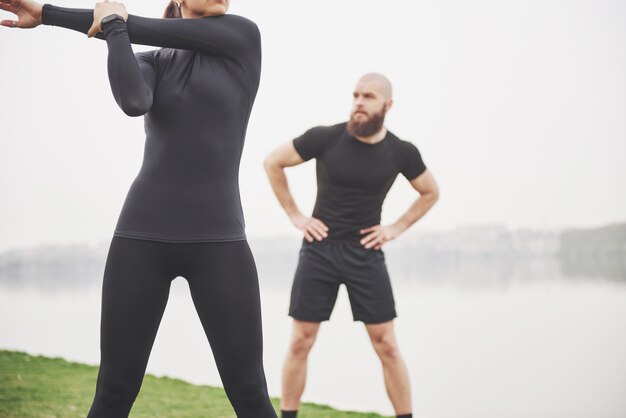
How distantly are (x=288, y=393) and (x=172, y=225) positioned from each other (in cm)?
196

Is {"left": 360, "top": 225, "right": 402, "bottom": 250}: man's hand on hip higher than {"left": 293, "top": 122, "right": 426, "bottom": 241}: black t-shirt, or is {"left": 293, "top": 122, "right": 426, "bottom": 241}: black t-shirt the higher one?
{"left": 293, "top": 122, "right": 426, "bottom": 241}: black t-shirt

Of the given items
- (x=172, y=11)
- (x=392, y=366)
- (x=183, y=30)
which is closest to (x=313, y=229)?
(x=392, y=366)

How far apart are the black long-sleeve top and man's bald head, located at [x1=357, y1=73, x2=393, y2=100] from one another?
170 cm

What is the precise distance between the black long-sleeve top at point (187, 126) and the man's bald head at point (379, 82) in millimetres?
1703

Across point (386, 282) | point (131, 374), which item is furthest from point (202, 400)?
point (131, 374)

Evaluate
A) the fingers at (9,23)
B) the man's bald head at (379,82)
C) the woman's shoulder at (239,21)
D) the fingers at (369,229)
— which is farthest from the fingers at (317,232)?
the fingers at (9,23)

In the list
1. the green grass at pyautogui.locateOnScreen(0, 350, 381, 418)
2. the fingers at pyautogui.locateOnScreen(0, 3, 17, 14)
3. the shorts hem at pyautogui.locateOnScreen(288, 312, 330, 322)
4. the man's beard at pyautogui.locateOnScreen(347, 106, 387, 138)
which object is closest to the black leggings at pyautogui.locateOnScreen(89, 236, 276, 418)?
the fingers at pyautogui.locateOnScreen(0, 3, 17, 14)

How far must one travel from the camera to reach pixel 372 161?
3562 millimetres

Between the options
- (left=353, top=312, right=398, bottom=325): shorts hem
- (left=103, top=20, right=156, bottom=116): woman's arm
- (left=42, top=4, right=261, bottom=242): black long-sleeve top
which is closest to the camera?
(left=103, top=20, right=156, bottom=116): woman's arm

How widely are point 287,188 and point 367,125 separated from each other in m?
0.60

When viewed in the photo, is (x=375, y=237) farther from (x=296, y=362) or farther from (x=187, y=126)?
(x=187, y=126)

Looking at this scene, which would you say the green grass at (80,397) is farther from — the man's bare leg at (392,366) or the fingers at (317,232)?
the fingers at (317,232)

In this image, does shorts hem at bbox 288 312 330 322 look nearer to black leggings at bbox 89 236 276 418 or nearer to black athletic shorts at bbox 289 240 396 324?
black athletic shorts at bbox 289 240 396 324

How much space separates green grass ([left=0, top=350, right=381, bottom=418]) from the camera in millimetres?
4605
